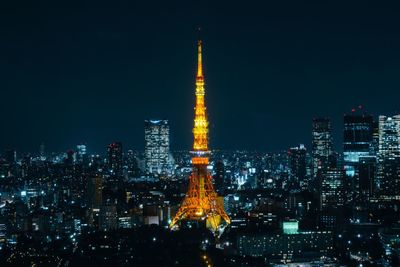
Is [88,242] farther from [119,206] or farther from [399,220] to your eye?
[399,220]

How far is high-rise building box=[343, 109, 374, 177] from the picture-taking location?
3569 cm

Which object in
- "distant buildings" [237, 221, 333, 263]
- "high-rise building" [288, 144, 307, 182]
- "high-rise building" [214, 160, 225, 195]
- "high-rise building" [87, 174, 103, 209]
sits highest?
"high-rise building" [288, 144, 307, 182]

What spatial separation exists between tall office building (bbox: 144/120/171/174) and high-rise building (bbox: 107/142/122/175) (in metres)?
4.25

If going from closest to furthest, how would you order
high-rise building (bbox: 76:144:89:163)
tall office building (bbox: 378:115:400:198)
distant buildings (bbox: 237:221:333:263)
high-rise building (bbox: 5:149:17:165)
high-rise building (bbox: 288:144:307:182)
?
distant buildings (bbox: 237:221:333:263)
tall office building (bbox: 378:115:400:198)
high-rise building (bbox: 5:149:17:165)
high-rise building (bbox: 288:144:307:182)
high-rise building (bbox: 76:144:89:163)

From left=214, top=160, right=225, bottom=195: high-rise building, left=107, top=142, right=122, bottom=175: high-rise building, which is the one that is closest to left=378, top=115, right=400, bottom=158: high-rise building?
left=214, top=160, right=225, bottom=195: high-rise building

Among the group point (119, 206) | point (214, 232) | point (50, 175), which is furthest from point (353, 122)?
point (214, 232)

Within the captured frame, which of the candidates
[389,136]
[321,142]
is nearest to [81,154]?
[321,142]

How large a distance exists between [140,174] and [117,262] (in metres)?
20.8

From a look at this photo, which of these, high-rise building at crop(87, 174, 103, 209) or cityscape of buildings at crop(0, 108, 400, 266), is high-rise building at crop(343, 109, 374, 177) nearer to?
cityscape of buildings at crop(0, 108, 400, 266)

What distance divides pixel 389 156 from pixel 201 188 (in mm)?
13956

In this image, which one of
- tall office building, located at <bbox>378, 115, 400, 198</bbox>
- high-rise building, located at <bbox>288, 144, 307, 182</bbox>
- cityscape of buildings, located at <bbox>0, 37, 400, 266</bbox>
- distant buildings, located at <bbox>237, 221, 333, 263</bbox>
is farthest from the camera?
high-rise building, located at <bbox>288, 144, 307, 182</bbox>

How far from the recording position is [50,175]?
96.5ft

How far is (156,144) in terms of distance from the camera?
38625mm

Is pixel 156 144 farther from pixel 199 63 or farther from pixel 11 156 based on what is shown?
pixel 199 63
